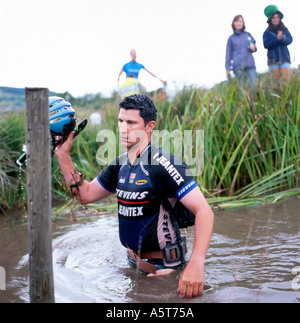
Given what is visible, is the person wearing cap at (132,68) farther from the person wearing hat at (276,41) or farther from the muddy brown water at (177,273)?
the muddy brown water at (177,273)

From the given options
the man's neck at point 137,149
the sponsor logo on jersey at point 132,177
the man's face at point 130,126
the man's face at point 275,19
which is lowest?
the sponsor logo on jersey at point 132,177

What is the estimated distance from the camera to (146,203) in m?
2.94

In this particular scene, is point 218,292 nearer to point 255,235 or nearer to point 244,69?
point 255,235

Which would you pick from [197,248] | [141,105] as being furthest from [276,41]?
[197,248]

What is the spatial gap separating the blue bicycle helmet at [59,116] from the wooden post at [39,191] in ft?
2.11

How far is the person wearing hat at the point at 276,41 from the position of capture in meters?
6.95

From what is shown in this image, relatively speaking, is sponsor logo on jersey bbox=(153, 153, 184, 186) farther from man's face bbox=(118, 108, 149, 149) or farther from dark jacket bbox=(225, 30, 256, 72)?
dark jacket bbox=(225, 30, 256, 72)

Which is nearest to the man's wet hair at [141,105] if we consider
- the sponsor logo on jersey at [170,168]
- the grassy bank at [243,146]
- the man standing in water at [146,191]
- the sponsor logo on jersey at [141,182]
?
the man standing in water at [146,191]

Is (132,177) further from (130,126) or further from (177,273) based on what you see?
(177,273)

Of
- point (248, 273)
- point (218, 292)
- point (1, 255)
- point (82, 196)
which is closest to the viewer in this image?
point (218, 292)

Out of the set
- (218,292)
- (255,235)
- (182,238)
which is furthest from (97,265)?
(255,235)

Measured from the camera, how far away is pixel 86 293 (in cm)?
291

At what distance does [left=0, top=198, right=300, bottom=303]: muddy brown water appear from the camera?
2785 millimetres
